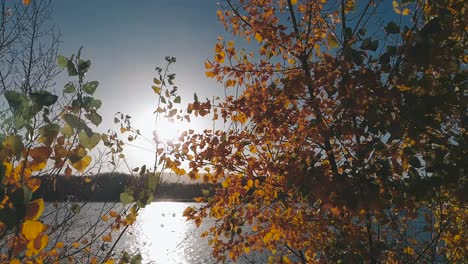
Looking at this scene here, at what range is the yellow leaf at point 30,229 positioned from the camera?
4.05 ft

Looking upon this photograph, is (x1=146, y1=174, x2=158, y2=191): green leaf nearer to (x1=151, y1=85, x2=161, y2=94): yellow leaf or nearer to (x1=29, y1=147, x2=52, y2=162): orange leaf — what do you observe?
(x1=29, y1=147, x2=52, y2=162): orange leaf

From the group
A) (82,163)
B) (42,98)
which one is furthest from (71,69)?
(82,163)

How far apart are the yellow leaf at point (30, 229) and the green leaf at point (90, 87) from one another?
0.63 meters

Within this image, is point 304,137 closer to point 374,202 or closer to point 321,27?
point 374,202

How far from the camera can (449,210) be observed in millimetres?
4941

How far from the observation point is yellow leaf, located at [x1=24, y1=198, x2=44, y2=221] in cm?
119

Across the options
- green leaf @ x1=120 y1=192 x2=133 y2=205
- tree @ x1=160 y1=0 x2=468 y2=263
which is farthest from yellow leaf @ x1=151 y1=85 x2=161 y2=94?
→ green leaf @ x1=120 y1=192 x2=133 y2=205

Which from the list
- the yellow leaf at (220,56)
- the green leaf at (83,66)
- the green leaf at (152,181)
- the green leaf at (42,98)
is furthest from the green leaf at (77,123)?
the yellow leaf at (220,56)

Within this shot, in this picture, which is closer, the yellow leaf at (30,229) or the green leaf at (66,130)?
the yellow leaf at (30,229)

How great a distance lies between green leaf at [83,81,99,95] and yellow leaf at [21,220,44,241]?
2.07ft

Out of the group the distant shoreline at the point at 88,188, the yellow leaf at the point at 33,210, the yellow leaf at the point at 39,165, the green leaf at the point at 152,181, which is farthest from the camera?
the distant shoreline at the point at 88,188

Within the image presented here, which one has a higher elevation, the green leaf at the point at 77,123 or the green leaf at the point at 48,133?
the green leaf at the point at 77,123

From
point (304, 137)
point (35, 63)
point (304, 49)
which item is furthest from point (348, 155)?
point (35, 63)

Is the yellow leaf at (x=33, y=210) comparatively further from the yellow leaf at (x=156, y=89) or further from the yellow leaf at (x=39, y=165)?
the yellow leaf at (x=156, y=89)
